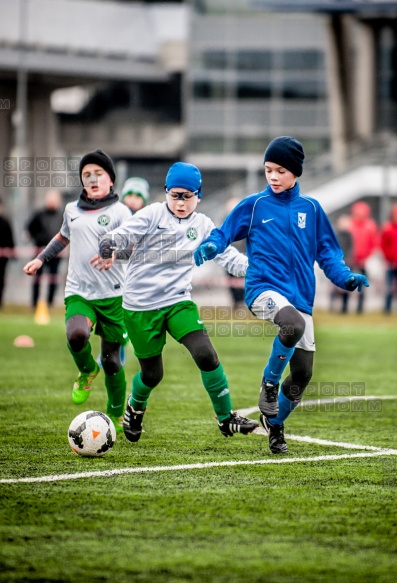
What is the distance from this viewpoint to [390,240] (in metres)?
22.1

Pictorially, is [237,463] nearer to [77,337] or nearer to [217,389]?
[217,389]

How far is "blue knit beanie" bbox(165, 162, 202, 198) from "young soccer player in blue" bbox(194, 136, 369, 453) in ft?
1.13

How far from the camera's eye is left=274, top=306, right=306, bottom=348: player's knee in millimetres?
7098

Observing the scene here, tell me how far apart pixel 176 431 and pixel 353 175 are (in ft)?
86.1

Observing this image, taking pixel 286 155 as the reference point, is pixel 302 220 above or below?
below

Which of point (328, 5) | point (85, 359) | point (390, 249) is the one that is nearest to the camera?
point (85, 359)

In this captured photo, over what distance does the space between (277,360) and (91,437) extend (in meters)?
1.29

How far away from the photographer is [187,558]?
190 inches

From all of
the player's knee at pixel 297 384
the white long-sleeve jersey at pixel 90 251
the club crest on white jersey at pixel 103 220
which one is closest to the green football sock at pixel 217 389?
the player's knee at pixel 297 384

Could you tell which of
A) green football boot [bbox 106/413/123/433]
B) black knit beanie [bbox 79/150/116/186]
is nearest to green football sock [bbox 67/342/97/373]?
green football boot [bbox 106/413/123/433]

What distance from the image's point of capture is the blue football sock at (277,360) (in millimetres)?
7297

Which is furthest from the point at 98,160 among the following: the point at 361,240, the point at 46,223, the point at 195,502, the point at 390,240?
the point at 361,240

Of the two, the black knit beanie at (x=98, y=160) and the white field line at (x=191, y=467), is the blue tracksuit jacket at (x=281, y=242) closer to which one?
the white field line at (x=191, y=467)

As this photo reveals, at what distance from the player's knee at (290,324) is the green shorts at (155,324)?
63cm
